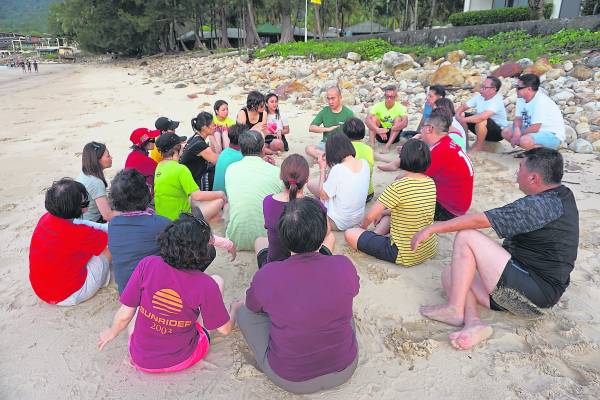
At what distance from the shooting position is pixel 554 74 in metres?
8.98

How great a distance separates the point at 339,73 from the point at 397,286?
38.9 ft

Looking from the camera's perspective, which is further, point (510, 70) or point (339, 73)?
point (339, 73)

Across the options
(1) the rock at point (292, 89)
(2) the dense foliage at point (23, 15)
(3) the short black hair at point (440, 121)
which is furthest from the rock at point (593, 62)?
(2) the dense foliage at point (23, 15)

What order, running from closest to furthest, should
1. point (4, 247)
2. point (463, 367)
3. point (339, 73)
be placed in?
point (463, 367)
point (4, 247)
point (339, 73)

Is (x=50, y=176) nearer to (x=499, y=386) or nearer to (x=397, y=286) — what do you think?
(x=397, y=286)

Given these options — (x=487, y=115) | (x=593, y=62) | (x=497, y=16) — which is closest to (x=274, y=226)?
(x=487, y=115)

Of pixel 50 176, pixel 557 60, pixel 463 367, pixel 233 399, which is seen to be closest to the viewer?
pixel 233 399

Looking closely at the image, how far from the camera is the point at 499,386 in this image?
2.31 metres

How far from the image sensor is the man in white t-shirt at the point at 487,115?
6.13 meters

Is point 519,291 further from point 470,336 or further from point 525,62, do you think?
point 525,62

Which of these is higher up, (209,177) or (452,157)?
(452,157)

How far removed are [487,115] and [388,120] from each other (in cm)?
154

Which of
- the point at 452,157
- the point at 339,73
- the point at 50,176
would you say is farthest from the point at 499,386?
the point at 339,73

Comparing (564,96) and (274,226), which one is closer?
(274,226)
